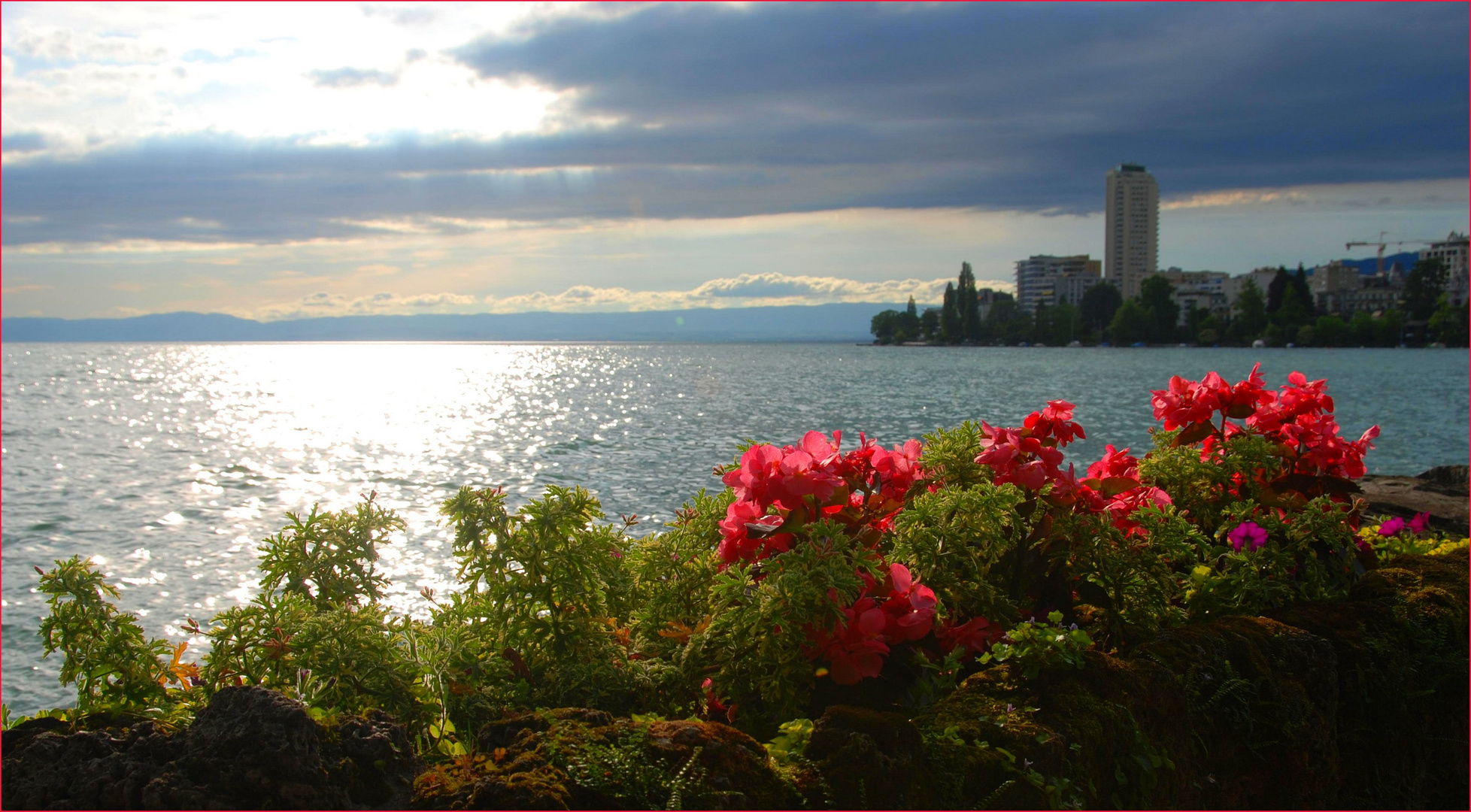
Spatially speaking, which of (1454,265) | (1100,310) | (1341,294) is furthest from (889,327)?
(1454,265)

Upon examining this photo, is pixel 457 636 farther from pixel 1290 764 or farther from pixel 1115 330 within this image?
pixel 1115 330

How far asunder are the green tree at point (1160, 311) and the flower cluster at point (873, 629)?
167029mm

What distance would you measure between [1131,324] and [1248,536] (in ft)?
539

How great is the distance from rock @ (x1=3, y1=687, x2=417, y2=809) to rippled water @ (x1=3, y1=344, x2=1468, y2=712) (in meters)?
2.41

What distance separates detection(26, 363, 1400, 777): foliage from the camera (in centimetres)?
220

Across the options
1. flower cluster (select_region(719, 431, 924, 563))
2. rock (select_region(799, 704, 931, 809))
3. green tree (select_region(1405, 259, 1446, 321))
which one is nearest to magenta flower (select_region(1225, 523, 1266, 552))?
flower cluster (select_region(719, 431, 924, 563))

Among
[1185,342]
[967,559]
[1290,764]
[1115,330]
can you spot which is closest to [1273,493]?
[1290,764]

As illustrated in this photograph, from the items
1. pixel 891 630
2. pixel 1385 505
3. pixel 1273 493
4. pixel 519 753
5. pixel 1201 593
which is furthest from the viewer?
pixel 1385 505

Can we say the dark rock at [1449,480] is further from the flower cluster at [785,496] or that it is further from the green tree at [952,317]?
the green tree at [952,317]

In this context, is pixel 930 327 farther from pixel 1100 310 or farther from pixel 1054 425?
pixel 1054 425

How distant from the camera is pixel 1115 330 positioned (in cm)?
15338

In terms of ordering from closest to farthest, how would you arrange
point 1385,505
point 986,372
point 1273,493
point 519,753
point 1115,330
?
point 519,753 → point 1273,493 → point 1385,505 → point 986,372 → point 1115,330

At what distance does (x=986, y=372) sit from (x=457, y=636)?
72.9 m

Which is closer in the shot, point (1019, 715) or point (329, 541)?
point (1019, 715)
